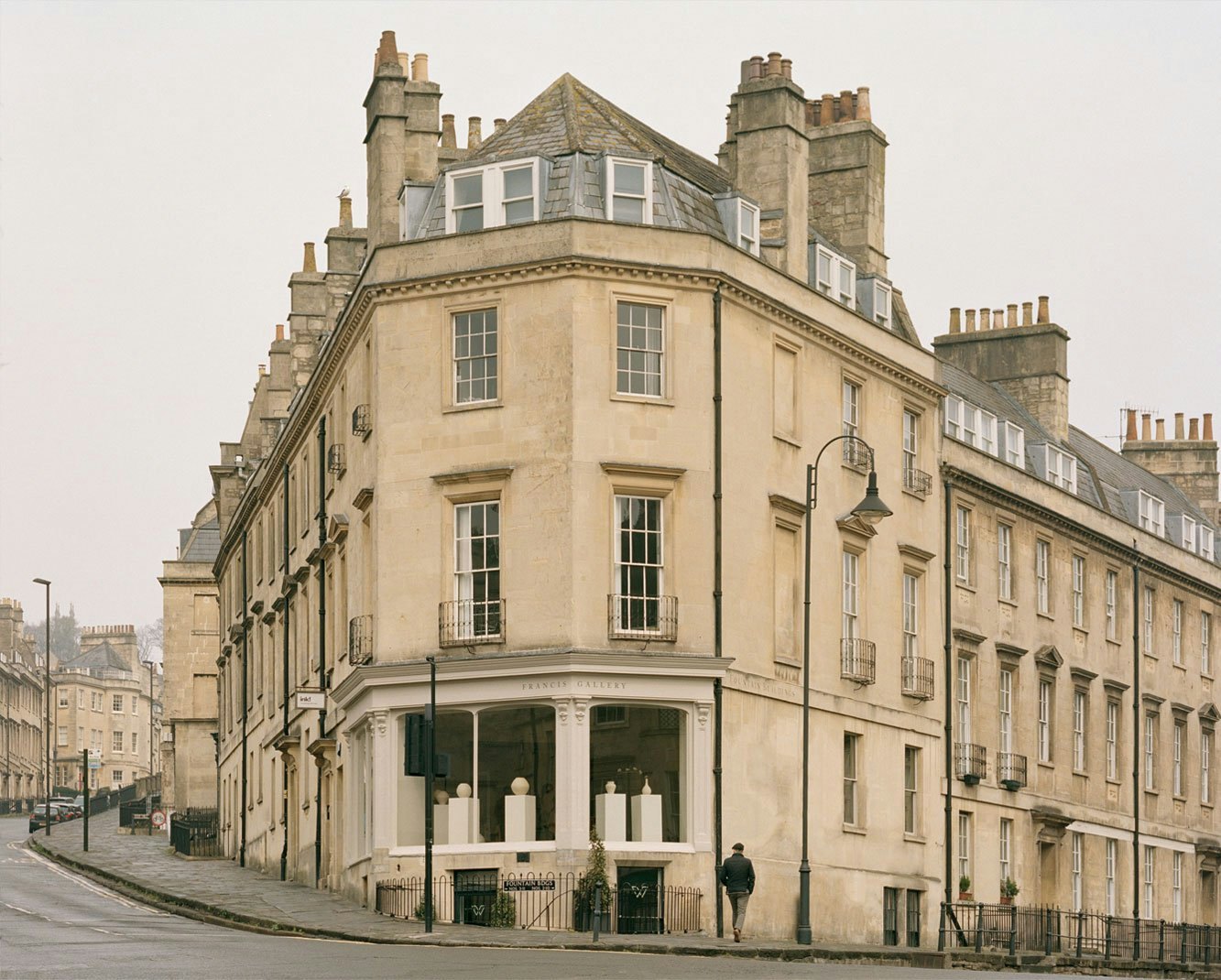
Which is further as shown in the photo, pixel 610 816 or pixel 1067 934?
pixel 1067 934

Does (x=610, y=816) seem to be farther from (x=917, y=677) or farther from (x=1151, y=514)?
(x=1151, y=514)

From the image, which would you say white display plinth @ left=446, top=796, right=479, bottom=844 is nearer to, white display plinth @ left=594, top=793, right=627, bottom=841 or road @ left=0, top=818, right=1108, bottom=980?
white display plinth @ left=594, top=793, right=627, bottom=841

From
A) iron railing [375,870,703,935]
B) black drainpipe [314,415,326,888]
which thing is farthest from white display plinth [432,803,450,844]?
black drainpipe [314,415,326,888]

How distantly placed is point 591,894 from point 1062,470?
94.5 ft

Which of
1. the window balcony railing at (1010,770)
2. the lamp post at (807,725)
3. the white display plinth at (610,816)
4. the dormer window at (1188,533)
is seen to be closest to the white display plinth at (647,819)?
the white display plinth at (610,816)

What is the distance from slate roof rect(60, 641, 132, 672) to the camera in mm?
188625

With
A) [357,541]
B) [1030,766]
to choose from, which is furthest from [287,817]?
[1030,766]

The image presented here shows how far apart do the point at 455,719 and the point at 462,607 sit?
2.63 m

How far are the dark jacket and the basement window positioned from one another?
1312 cm

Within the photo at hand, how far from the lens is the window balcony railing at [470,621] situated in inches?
1613

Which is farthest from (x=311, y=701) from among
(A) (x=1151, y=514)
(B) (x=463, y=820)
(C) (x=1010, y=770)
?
(A) (x=1151, y=514)

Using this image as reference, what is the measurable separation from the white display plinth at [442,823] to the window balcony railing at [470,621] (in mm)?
3175

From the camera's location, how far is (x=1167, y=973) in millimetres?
47844

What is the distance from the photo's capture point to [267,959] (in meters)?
29.0
